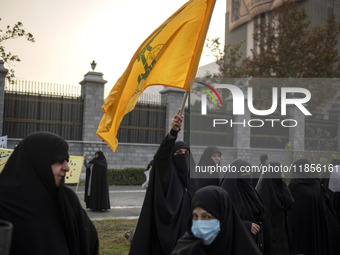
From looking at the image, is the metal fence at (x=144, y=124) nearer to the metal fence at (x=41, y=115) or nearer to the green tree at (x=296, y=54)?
the metal fence at (x=41, y=115)

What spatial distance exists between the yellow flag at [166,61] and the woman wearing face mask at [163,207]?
700 mm

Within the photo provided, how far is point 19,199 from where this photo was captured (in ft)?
8.41

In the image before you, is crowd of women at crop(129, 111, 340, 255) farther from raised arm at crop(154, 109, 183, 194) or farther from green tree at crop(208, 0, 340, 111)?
green tree at crop(208, 0, 340, 111)

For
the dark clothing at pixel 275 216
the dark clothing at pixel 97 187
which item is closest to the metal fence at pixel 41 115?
the dark clothing at pixel 97 187

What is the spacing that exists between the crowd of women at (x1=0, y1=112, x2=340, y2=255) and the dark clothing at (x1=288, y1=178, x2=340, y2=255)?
0.6 inches

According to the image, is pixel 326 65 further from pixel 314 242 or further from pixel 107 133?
pixel 107 133

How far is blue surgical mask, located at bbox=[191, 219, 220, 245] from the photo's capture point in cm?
281

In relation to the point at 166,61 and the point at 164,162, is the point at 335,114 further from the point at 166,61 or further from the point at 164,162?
the point at 164,162

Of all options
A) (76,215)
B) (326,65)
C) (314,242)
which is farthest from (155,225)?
(326,65)

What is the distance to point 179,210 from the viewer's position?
4.78 m

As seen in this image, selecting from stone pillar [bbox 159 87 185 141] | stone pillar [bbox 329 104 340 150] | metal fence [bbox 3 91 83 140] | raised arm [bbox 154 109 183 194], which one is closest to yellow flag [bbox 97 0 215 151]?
raised arm [bbox 154 109 183 194]

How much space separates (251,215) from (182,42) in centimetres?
219

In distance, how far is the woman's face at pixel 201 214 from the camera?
286 centimetres

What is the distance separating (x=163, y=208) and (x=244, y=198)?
1.15 m
